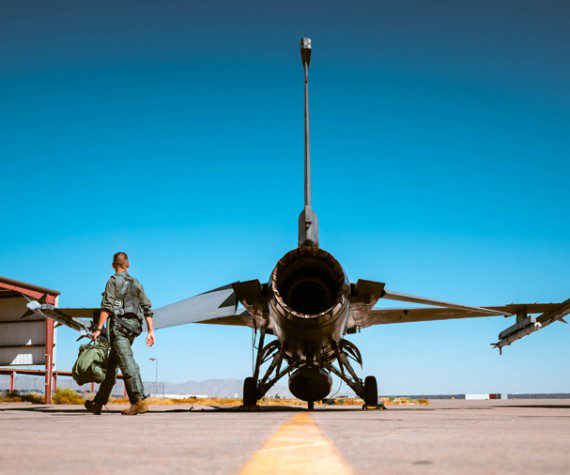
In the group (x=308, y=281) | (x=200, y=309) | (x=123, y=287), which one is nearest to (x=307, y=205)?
(x=308, y=281)

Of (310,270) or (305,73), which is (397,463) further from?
(305,73)

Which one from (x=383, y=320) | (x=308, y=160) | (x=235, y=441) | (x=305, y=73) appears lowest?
(x=235, y=441)

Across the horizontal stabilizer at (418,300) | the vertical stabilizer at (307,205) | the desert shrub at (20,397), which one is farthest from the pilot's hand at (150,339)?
the desert shrub at (20,397)

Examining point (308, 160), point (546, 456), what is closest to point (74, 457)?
point (546, 456)

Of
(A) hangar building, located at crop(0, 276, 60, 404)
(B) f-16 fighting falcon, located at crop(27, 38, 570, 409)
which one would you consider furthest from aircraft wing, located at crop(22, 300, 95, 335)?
(A) hangar building, located at crop(0, 276, 60, 404)

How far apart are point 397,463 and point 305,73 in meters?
12.1

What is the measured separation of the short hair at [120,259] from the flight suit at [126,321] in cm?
15

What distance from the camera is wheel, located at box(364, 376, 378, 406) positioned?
13.1m

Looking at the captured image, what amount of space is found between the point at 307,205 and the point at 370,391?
426 centimetres

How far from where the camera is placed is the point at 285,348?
39.1 ft

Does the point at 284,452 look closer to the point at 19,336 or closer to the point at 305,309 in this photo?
the point at 305,309

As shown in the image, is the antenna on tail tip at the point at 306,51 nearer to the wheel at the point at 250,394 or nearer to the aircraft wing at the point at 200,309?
the aircraft wing at the point at 200,309

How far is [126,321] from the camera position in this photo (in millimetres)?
8695

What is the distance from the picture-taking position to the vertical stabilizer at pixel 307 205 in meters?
11.4
